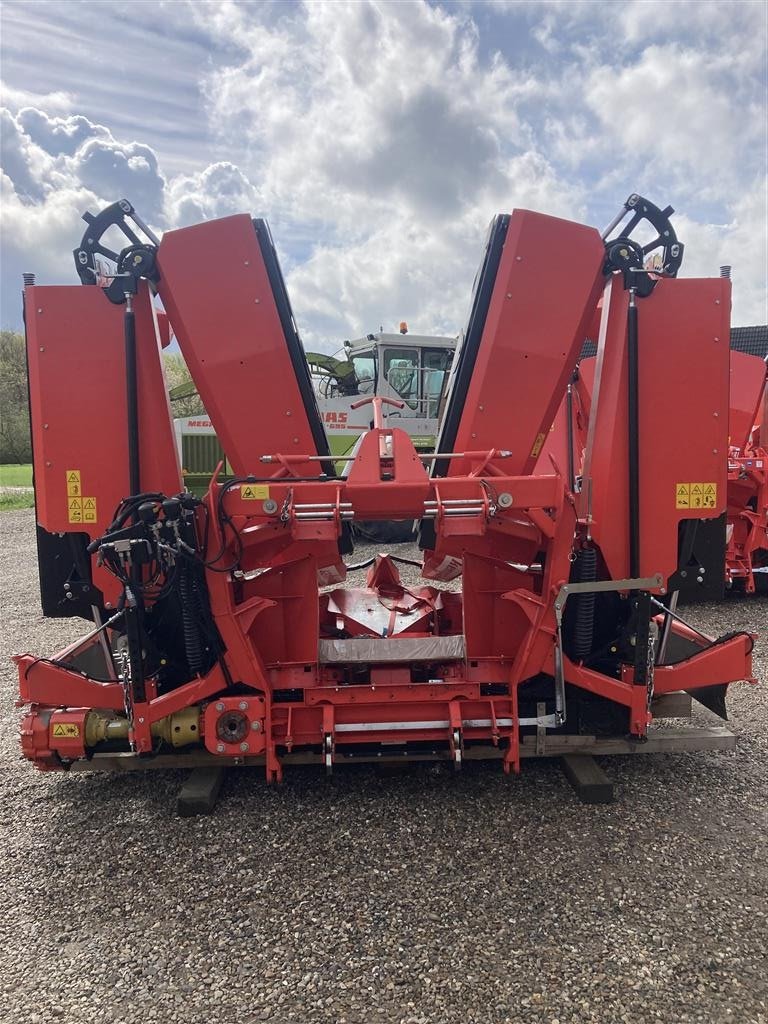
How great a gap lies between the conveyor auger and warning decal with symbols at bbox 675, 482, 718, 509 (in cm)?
1

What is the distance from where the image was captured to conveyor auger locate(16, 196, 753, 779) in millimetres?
3088

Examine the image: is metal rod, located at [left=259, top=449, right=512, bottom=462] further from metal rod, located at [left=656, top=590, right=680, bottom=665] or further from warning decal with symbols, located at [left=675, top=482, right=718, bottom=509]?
metal rod, located at [left=656, top=590, right=680, bottom=665]

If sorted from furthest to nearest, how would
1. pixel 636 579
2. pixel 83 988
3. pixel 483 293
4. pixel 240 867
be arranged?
pixel 483 293
pixel 636 579
pixel 240 867
pixel 83 988

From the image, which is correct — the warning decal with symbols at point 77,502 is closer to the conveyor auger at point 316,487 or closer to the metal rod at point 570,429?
the conveyor auger at point 316,487

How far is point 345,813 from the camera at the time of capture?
312 centimetres

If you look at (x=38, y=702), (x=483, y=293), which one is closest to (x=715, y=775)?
(x=483, y=293)

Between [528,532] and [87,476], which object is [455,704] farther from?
[87,476]

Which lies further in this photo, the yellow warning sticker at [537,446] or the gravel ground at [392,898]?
the yellow warning sticker at [537,446]

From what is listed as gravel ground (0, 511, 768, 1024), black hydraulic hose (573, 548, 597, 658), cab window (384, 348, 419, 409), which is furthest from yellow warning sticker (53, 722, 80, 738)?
cab window (384, 348, 419, 409)

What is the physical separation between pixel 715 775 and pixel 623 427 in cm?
196

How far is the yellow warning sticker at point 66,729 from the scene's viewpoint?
3.12 meters

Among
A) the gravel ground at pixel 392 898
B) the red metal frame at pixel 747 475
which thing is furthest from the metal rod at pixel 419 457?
the red metal frame at pixel 747 475

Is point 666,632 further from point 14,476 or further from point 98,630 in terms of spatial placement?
point 14,476

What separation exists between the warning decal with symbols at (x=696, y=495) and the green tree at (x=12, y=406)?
119ft
